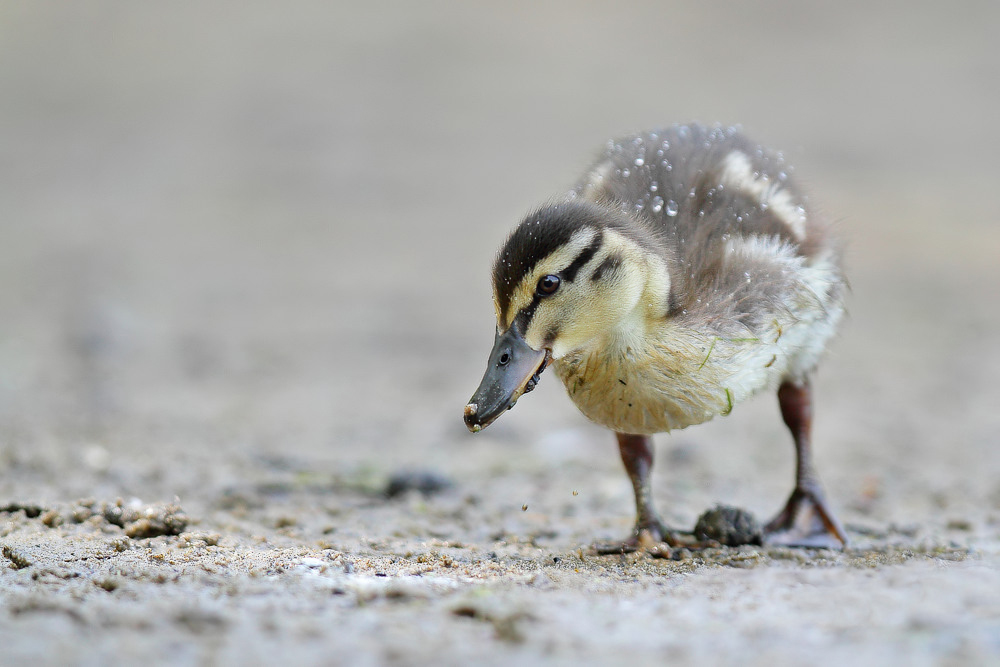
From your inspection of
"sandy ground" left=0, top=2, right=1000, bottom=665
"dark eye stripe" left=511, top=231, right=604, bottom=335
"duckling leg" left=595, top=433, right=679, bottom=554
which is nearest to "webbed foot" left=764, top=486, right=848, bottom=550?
"sandy ground" left=0, top=2, right=1000, bottom=665

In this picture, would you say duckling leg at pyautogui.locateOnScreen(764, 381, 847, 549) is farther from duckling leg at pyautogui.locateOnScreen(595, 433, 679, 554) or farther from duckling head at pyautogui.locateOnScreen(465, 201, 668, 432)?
duckling head at pyautogui.locateOnScreen(465, 201, 668, 432)

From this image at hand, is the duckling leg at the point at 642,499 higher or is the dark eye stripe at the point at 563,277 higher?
the dark eye stripe at the point at 563,277

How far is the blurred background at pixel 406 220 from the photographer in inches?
291

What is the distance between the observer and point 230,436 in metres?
7.53

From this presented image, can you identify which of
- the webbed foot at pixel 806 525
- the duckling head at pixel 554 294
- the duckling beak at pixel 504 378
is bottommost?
the webbed foot at pixel 806 525

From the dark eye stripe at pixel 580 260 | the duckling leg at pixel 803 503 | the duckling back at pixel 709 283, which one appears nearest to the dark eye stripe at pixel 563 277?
the dark eye stripe at pixel 580 260

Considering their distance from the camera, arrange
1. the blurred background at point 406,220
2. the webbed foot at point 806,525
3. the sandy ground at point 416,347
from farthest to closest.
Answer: the blurred background at point 406,220, the webbed foot at point 806,525, the sandy ground at point 416,347

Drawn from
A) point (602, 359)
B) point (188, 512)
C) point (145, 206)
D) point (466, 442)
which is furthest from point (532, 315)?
point (145, 206)

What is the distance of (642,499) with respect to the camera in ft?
17.5

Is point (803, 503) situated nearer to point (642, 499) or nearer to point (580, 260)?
point (642, 499)

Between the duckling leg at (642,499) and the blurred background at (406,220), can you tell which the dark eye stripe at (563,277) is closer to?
the duckling leg at (642,499)

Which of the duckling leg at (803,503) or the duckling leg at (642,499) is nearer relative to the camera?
the duckling leg at (642,499)

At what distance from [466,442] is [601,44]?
16.5 m

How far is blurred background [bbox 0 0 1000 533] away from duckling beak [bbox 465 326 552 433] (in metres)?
1.83
